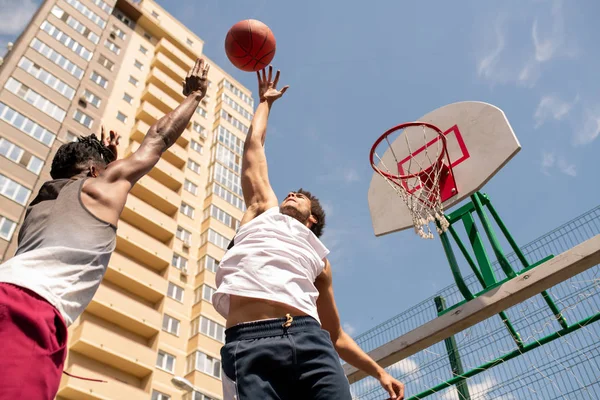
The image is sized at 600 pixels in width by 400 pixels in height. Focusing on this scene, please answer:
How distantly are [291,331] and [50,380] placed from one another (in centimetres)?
108

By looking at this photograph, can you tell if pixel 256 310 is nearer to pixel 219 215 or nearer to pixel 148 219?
pixel 148 219

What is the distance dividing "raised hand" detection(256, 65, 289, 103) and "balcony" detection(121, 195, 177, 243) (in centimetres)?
2649

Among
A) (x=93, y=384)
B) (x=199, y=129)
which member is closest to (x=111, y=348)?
(x=93, y=384)

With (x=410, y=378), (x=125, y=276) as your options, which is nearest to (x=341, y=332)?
(x=410, y=378)

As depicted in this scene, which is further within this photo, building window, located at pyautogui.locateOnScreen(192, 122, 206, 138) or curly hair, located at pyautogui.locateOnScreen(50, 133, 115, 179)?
building window, located at pyautogui.locateOnScreen(192, 122, 206, 138)

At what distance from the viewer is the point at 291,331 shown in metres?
2.70

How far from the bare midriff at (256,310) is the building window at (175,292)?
89.8ft

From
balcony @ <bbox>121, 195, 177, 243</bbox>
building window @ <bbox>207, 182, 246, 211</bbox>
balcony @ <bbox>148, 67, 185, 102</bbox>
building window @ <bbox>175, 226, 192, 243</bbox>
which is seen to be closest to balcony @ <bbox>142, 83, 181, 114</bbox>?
balcony @ <bbox>148, 67, 185, 102</bbox>

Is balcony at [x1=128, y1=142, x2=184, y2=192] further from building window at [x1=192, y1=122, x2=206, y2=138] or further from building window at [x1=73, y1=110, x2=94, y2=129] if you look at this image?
building window at [x1=192, y1=122, x2=206, y2=138]

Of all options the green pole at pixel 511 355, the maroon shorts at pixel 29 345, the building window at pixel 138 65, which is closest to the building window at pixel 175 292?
the building window at pixel 138 65

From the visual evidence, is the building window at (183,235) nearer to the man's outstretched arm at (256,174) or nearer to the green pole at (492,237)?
the green pole at (492,237)

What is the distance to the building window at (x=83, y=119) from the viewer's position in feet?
101

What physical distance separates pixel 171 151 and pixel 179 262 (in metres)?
7.97

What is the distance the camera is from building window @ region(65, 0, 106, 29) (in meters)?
36.5
